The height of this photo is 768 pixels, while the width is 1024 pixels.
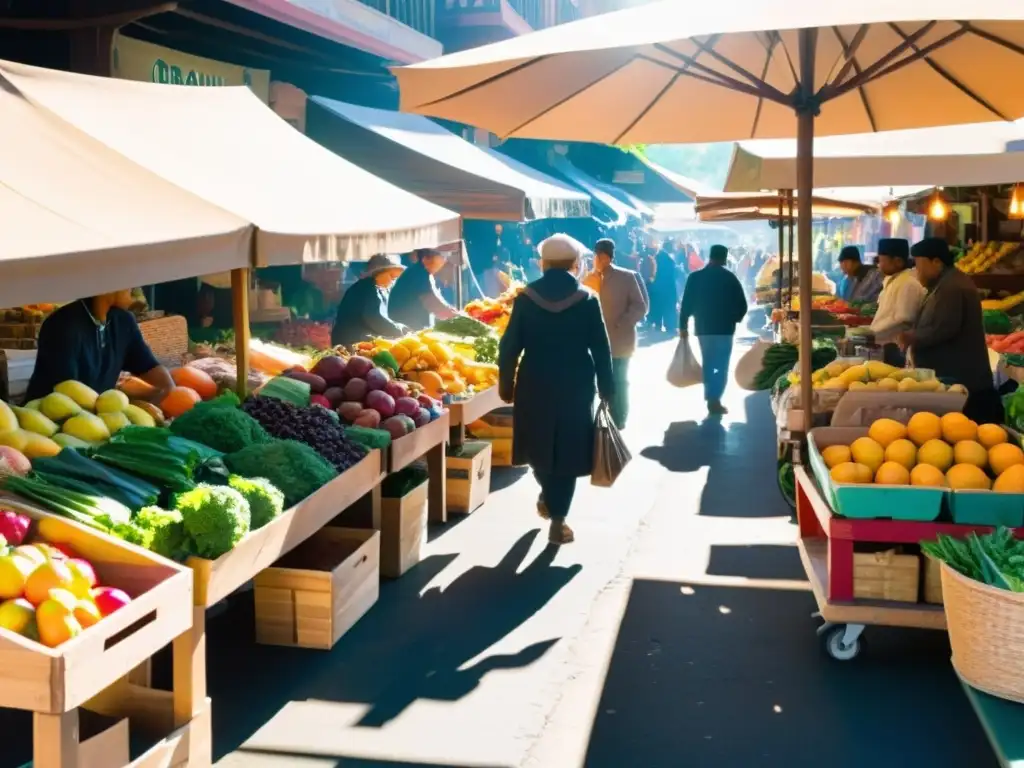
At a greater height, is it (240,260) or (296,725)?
(240,260)

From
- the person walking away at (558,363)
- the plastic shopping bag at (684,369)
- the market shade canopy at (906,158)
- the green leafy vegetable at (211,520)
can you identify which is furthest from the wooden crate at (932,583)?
the plastic shopping bag at (684,369)

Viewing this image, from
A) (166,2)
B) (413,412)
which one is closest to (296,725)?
(413,412)

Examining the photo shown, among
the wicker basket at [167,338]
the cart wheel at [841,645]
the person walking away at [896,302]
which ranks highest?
the person walking away at [896,302]

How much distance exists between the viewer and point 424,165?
13812mm

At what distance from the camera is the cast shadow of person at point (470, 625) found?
520 cm

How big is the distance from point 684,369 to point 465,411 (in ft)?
17.0

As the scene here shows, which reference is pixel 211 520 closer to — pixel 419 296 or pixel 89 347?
pixel 89 347

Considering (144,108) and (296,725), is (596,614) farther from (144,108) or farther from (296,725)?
(144,108)

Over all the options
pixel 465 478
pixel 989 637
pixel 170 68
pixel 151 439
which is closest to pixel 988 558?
pixel 989 637

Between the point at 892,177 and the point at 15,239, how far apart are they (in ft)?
20.4

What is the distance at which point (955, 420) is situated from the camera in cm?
548

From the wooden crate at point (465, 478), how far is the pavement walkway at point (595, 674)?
0.61 meters

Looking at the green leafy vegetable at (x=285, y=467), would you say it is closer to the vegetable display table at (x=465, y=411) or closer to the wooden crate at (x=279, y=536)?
the wooden crate at (x=279, y=536)

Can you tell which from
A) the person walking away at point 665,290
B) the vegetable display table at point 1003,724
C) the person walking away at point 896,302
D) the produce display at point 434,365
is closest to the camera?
the vegetable display table at point 1003,724
